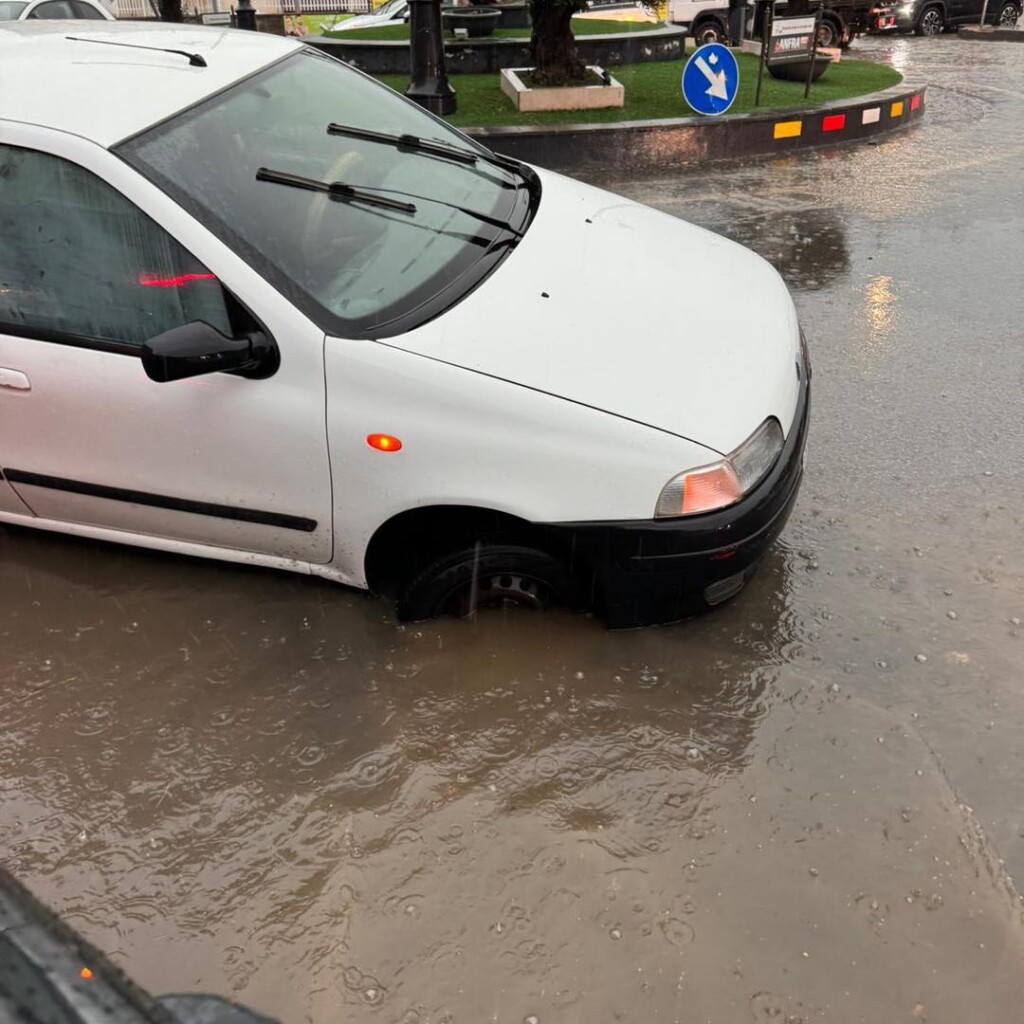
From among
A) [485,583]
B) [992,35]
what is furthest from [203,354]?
[992,35]

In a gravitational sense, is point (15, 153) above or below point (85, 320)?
above

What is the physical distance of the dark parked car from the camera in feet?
61.6

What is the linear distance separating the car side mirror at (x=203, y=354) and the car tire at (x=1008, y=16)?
72.2ft

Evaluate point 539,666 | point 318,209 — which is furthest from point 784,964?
point 318,209

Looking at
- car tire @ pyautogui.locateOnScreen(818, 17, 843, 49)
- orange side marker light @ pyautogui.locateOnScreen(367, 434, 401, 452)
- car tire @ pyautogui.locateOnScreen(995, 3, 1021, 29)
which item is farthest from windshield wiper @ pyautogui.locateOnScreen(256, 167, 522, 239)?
car tire @ pyautogui.locateOnScreen(995, 3, 1021, 29)

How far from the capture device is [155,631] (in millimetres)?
3211

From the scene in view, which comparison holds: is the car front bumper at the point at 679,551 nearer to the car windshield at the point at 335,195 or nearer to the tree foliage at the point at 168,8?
the car windshield at the point at 335,195

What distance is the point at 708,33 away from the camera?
17.8m

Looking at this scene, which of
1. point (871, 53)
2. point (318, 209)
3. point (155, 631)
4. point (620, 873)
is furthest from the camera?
point (871, 53)

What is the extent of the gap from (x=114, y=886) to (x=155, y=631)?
3.26 feet

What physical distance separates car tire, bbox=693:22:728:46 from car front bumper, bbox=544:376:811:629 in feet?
55.9

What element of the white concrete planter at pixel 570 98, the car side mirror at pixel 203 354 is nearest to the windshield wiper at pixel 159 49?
the car side mirror at pixel 203 354

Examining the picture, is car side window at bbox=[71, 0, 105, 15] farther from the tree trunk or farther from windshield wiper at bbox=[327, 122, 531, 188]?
windshield wiper at bbox=[327, 122, 531, 188]

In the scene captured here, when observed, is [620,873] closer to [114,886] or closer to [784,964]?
[784,964]
